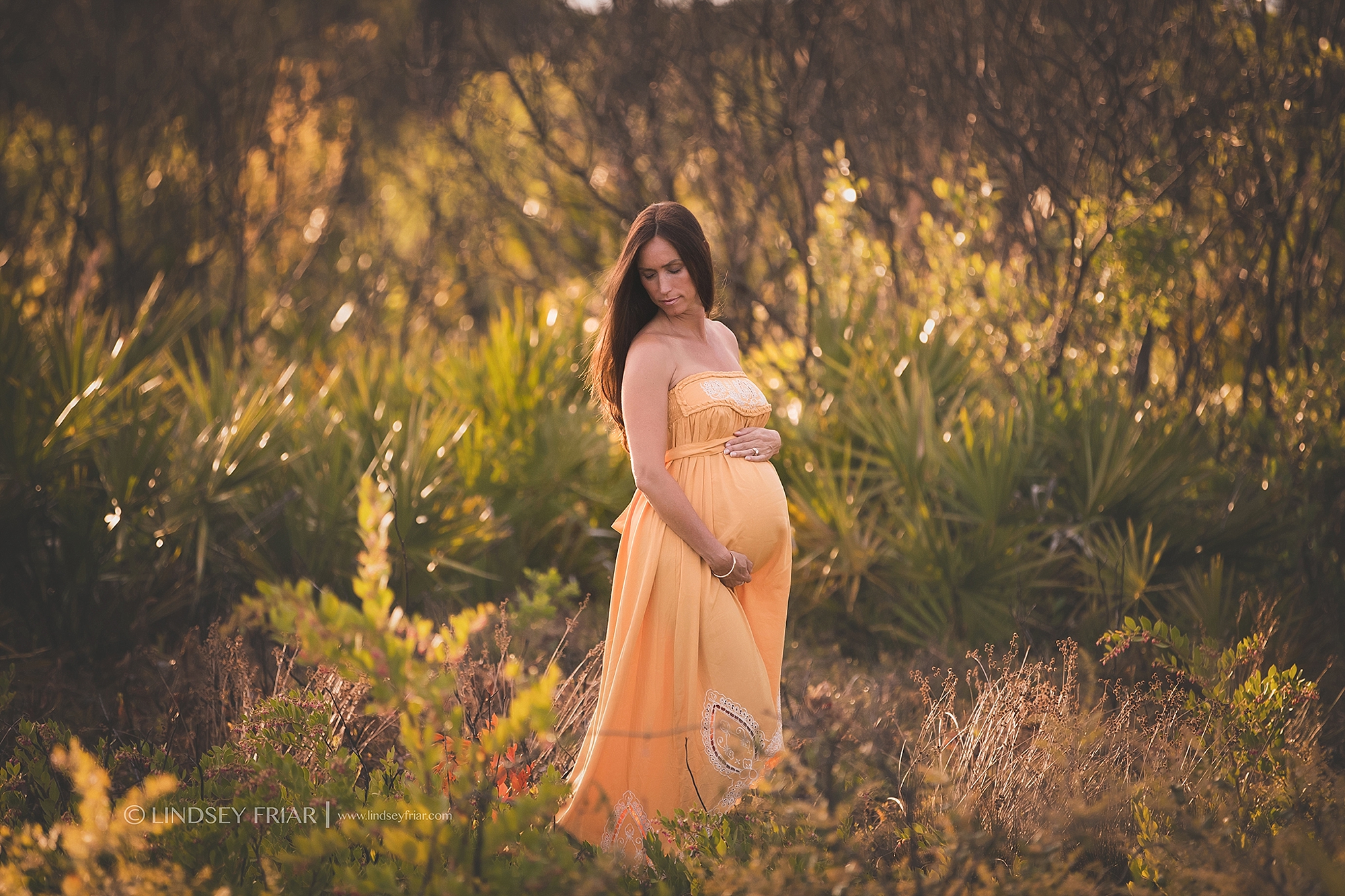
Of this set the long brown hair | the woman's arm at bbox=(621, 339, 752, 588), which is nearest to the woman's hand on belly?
the woman's arm at bbox=(621, 339, 752, 588)

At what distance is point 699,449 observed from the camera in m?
2.79

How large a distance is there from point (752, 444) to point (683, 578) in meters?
0.46

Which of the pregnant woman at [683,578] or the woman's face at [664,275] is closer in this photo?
the pregnant woman at [683,578]

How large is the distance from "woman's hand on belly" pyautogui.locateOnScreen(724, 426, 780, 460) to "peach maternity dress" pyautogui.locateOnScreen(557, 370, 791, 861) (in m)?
0.02

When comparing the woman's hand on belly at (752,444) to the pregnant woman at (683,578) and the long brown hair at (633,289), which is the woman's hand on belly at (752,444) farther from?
the long brown hair at (633,289)

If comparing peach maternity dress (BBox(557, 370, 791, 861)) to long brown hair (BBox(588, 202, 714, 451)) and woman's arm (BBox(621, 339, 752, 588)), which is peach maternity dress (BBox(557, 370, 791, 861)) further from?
long brown hair (BBox(588, 202, 714, 451))

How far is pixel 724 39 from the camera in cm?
849

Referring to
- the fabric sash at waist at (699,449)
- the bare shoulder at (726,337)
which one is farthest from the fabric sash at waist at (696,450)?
the bare shoulder at (726,337)

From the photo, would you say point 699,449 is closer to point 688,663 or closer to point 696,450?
point 696,450

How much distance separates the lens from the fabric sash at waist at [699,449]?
9.17 ft

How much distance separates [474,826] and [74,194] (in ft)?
33.9

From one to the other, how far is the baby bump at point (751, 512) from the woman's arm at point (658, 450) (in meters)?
0.06

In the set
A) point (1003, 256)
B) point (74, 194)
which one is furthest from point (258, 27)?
point (1003, 256)

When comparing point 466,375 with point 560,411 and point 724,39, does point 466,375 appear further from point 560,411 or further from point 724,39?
point 724,39
